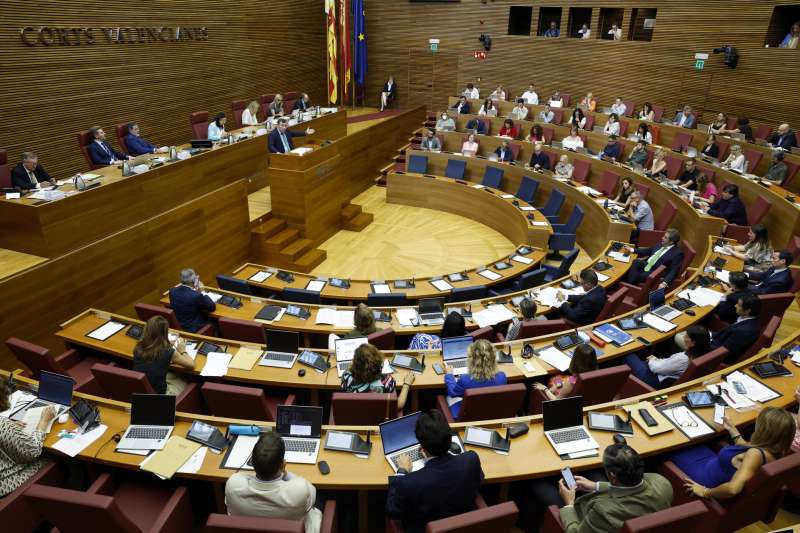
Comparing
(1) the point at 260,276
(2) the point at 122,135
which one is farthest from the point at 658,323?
(2) the point at 122,135

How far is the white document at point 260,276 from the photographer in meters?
6.52

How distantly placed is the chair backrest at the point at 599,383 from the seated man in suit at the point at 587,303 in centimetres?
139

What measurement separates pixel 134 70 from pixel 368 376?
29.6 ft

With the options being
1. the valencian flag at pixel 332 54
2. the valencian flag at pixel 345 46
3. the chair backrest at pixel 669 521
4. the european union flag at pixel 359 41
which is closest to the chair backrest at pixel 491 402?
the chair backrest at pixel 669 521

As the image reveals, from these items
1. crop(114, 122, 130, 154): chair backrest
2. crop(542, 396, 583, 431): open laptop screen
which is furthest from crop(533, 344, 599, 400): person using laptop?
crop(114, 122, 130, 154): chair backrest

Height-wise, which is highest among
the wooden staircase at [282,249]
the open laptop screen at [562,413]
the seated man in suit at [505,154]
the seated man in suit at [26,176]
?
the seated man in suit at [26,176]

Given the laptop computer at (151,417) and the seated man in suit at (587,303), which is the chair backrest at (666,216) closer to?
the seated man in suit at (587,303)

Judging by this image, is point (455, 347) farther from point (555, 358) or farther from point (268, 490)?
point (268, 490)

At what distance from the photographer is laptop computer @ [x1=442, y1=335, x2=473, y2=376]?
14.4ft

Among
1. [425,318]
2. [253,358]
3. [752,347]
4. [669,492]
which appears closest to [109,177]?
[253,358]

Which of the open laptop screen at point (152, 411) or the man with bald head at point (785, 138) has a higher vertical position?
the man with bald head at point (785, 138)

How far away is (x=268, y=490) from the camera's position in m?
2.57

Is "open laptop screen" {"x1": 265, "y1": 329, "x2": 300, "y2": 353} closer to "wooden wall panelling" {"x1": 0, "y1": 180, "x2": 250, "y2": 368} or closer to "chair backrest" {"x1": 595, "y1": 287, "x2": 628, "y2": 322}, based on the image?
"wooden wall panelling" {"x1": 0, "y1": 180, "x2": 250, "y2": 368}

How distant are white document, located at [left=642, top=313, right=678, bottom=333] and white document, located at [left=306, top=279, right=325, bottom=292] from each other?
12.1ft
